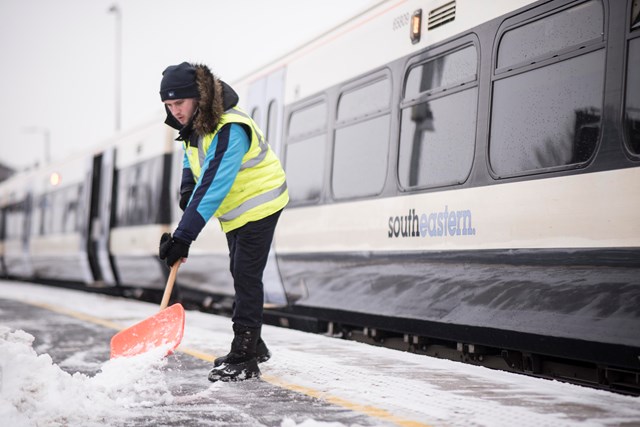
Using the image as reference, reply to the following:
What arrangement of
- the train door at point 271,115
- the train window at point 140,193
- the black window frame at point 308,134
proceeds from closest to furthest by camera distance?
the black window frame at point 308,134 < the train door at point 271,115 < the train window at point 140,193

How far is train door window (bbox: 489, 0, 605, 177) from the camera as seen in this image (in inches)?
190

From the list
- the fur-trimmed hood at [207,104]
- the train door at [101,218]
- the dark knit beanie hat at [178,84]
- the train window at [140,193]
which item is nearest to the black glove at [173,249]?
the fur-trimmed hood at [207,104]

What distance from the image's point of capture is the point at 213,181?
471 cm

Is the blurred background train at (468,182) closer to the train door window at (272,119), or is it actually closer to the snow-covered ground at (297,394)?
the train door window at (272,119)

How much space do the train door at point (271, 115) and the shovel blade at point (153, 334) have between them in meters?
3.73

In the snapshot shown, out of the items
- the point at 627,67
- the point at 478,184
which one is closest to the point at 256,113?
the point at 478,184

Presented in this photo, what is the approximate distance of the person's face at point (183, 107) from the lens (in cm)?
478

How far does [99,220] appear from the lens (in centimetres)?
1625

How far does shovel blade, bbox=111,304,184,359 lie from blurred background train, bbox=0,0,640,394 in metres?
2.10

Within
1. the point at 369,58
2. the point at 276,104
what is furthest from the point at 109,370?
the point at 276,104

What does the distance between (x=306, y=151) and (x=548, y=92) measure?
3.57 meters

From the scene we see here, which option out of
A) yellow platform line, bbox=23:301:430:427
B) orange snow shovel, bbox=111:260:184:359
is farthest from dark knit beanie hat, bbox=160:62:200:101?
yellow platform line, bbox=23:301:430:427

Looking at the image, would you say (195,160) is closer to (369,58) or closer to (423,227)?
(423,227)

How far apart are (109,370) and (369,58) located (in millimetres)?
3932
